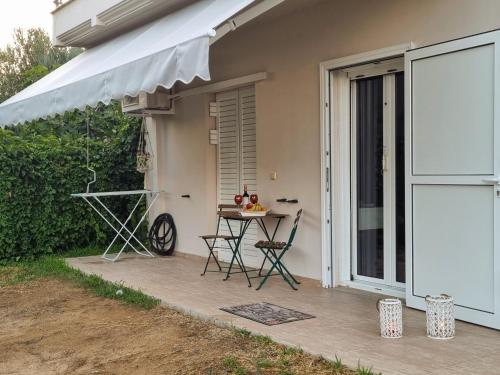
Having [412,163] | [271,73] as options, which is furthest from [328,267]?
[271,73]

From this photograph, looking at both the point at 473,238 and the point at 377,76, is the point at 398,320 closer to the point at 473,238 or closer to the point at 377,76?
the point at 473,238

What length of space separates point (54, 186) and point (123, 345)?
5.66m

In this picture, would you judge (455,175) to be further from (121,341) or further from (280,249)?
(121,341)

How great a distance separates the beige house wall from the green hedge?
231cm

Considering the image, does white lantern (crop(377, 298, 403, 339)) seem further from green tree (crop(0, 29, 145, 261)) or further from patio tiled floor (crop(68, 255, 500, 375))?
green tree (crop(0, 29, 145, 261))

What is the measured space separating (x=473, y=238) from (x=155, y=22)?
5.69 meters

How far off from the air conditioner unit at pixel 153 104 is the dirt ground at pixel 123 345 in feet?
12.6

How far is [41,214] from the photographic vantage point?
10.2 meters

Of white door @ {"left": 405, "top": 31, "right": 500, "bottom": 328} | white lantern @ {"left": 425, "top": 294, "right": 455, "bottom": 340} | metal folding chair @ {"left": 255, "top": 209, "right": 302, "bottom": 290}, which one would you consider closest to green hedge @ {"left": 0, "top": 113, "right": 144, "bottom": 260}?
metal folding chair @ {"left": 255, "top": 209, "right": 302, "bottom": 290}

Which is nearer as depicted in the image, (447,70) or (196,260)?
(447,70)

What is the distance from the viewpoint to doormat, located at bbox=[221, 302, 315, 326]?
5684 mm

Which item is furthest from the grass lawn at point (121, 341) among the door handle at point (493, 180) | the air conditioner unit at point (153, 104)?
the air conditioner unit at point (153, 104)

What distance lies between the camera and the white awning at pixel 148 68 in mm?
5316

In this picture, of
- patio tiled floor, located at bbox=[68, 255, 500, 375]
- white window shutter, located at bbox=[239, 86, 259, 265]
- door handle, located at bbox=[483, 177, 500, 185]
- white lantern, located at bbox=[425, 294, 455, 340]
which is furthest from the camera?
white window shutter, located at bbox=[239, 86, 259, 265]
